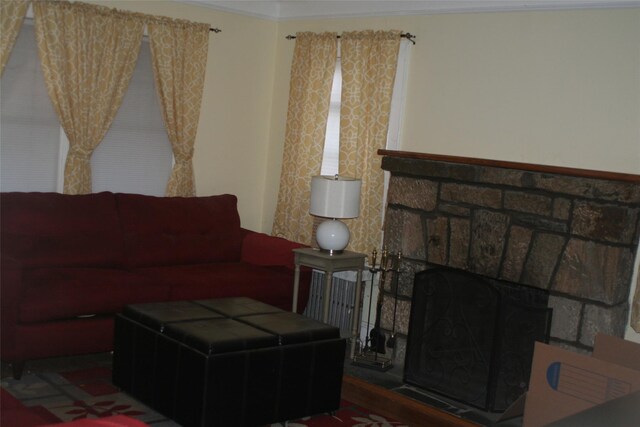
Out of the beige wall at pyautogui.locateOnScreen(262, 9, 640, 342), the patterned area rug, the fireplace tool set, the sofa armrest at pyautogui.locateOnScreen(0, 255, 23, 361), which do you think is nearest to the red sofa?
the sofa armrest at pyautogui.locateOnScreen(0, 255, 23, 361)

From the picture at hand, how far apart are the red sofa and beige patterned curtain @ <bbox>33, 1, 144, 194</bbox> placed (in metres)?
0.43

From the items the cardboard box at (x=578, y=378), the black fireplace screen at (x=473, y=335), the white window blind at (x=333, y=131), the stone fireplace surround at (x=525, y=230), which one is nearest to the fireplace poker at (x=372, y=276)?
the stone fireplace surround at (x=525, y=230)

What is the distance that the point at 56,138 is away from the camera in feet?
18.0

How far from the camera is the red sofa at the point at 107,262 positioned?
440 centimetres

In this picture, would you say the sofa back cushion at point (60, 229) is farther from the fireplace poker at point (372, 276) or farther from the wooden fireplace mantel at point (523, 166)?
the wooden fireplace mantel at point (523, 166)

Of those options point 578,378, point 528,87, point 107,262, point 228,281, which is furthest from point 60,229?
point 578,378

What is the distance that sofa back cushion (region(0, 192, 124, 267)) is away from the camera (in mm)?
4848

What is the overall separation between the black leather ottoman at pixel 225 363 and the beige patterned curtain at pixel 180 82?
1807 mm

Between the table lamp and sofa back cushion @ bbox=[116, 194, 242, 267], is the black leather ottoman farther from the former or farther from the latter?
sofa back cushion @ bbox=[116, 194, 242, 267]

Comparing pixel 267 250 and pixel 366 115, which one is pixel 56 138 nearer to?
pixel 267 250

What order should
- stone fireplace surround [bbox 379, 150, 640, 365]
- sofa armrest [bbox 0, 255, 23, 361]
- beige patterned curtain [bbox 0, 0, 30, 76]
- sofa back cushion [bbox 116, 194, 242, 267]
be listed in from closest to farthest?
sofa armrest [bbox 0, 255, 23, 361]
stone fireplace surround [bbox 379, 150, 640, 365]
beige patterned curtain [bbox 0, 0, 30, 76]
sofa back cushion [bbox 116, 194, 242, 267]

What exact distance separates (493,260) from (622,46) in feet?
4.64

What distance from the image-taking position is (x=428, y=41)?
18.0ft

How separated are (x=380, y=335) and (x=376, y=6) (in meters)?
2.33
